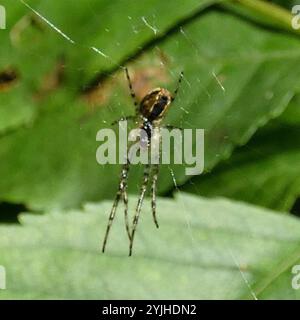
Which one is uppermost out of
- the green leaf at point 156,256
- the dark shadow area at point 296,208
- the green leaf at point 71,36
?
the green leaf at point 71,36

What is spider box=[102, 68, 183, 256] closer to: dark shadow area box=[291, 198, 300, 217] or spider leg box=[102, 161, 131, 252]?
spider leg box=[102, 161, 131, 252]

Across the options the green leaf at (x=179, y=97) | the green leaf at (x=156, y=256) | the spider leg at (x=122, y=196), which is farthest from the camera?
the green leaf at (x=179, y=97)

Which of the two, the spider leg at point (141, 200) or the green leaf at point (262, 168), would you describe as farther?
the green leaf at point (262, 168)

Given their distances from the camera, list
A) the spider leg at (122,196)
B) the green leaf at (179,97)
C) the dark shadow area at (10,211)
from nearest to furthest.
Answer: the spider leg at (122,196) → the green leaf at (179,97) → the dark shadow area at (10,211)

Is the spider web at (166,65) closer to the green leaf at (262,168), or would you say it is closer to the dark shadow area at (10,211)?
the green leaf at (262,168)

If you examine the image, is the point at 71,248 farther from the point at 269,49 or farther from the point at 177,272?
the point at 269,49

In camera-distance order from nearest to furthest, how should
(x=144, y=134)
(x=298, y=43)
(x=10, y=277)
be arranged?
(x=10, y=277) < (x=144, y=134) < (x=298, y=43)

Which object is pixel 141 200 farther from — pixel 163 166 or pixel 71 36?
pixel 71 36

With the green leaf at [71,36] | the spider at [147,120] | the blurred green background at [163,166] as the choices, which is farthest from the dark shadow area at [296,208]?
the green leaf at [71,36]
